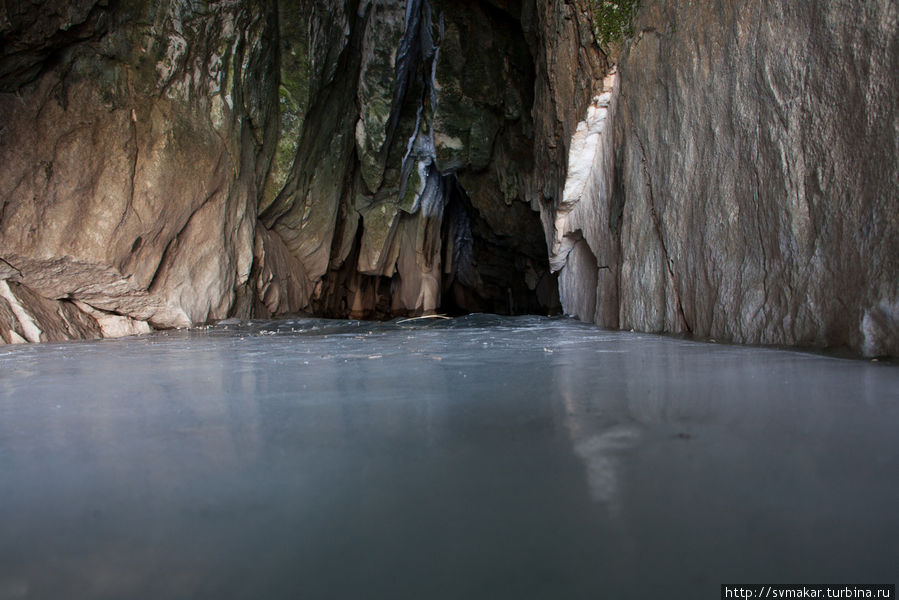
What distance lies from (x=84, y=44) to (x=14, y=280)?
2.55 meters

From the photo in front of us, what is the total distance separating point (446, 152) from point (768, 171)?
10229 millimetres

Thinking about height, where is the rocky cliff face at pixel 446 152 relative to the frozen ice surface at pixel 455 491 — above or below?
above

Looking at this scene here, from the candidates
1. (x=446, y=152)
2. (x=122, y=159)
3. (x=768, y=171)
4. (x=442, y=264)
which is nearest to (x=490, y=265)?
(x=442, y=264)

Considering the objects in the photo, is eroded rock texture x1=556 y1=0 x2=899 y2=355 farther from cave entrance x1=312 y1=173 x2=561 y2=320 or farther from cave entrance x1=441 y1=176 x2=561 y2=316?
cave entrance x1=441 y1=176 x2=561 y2=316

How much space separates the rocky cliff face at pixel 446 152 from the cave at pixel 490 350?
0.09ft

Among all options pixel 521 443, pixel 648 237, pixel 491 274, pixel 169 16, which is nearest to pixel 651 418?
pixel 521 443

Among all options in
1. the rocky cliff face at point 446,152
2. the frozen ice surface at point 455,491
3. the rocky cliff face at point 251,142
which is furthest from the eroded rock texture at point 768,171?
the rocky cliff face at point 251,142

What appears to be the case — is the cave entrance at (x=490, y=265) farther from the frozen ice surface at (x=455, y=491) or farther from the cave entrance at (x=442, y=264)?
the frozen ice surface at (x=455, y=491)

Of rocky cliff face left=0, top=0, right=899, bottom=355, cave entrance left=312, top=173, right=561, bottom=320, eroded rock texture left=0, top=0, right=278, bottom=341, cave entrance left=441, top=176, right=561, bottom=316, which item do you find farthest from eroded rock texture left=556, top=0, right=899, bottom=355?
cave entrance left=441, top=176, right=561, bottom=316

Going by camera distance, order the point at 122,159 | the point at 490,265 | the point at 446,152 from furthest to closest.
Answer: the point at 490,265
the point at 446,152
the point at 122,159

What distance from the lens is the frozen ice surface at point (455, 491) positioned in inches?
25.5

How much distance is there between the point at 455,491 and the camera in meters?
0.88

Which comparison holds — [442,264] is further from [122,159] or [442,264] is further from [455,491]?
[455,491]

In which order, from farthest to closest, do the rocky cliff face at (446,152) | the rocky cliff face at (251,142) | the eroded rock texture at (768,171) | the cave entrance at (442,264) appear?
the cave entrance at (442,264)
the rocky cliff face at (251,142)
the rocky cliff face at (446,152)
the eroded rock texture at (768,171)
